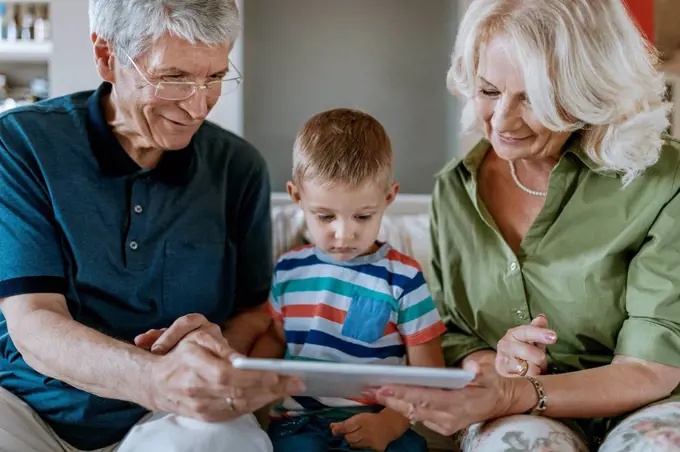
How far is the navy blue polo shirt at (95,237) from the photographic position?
52.4 inches

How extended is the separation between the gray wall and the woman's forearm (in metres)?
1.96

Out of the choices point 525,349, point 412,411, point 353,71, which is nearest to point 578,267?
point 525,349

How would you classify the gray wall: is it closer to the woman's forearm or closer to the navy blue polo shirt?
the navy blue polo shirt

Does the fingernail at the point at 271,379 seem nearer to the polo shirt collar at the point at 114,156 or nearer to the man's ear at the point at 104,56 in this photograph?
the polo shirt collar at the point at 114,156

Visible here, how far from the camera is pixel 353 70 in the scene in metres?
3.15

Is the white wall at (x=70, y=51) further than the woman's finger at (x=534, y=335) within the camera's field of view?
Yes

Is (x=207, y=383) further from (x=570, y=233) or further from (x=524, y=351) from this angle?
(x=570, y=233)

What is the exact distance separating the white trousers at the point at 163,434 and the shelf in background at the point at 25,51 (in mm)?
2398

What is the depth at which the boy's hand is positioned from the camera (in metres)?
1.27

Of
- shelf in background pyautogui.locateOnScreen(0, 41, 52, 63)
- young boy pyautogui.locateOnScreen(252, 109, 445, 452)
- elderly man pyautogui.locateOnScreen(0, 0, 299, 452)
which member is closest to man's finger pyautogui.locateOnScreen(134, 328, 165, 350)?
elderly man pyautogui.locateOnScreen(0, 0, 299, 452)

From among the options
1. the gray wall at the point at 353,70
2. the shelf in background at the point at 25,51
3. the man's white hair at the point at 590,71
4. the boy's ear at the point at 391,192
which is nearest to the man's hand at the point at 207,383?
the boy's ear at the point at 391,192

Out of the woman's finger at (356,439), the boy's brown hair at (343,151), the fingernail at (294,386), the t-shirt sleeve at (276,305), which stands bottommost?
the woman's finger at (356,439)

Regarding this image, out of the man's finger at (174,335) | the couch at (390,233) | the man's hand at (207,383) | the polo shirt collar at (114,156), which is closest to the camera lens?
the man's hand at (207,383)

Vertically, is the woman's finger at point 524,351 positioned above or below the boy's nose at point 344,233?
below
